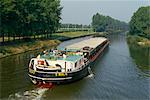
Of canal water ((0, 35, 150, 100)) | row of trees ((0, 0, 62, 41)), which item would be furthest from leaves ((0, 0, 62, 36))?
canal water ((0, 35, 150, 100))

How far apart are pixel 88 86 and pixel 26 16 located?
41.0m

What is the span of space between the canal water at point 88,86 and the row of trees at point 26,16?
49.1 ft

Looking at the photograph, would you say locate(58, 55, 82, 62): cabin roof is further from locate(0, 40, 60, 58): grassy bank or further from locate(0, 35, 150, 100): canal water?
locate(0, 40, 60, 58): grassy bank

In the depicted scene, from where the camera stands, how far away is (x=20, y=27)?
244 feet

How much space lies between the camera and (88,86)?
129 feet

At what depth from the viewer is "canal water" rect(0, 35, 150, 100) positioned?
113ft

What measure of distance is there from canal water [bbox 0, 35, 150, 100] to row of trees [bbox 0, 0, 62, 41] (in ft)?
49.1

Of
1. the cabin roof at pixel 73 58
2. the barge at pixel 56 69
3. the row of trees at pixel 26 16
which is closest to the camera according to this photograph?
the barge at pixel 56 69

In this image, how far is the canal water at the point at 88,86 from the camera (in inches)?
1359

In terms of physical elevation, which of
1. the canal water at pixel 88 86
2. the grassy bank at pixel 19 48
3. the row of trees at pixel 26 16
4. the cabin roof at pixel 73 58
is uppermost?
the row of trees at pixel 26 16

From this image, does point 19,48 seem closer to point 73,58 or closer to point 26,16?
point 26,16

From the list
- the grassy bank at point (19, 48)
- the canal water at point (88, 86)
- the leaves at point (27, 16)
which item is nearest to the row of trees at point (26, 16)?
the leaves at point (27, 16)

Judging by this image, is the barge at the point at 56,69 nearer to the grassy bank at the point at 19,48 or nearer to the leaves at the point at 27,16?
the grassy bank at the point at 19,48

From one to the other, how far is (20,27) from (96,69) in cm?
3029
